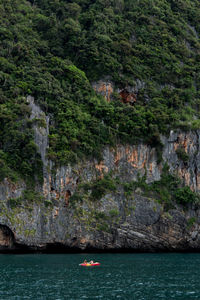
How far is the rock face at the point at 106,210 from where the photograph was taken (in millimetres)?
46594

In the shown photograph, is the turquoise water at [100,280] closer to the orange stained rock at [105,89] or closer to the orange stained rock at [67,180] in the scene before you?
the orange stained rock at [67,180]

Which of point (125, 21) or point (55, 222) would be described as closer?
point (55, 222)

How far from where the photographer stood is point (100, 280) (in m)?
28.5

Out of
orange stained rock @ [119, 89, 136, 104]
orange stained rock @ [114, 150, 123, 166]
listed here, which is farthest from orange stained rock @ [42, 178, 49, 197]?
orange stained rock @ [119, 89, 136, 104]

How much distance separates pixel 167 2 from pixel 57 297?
226ft

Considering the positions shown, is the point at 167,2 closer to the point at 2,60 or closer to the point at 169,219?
the point at 2,60

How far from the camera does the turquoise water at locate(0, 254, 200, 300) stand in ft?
77.0

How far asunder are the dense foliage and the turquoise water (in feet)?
52.8

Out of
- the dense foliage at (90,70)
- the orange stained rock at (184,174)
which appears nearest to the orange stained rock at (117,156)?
the dense foliage at (90,70)

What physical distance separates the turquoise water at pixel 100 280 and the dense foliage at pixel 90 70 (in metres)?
16.1

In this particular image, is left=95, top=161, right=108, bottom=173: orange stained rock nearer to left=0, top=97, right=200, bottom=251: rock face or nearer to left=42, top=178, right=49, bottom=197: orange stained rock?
left=0, top=97, right=200, bottom=251: rock face

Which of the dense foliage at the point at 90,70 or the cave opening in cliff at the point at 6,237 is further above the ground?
the dense foliage at the point at 90,70

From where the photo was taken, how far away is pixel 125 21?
7206 cm

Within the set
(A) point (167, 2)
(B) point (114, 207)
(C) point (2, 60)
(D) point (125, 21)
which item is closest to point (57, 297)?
(B) point (114, 207)
